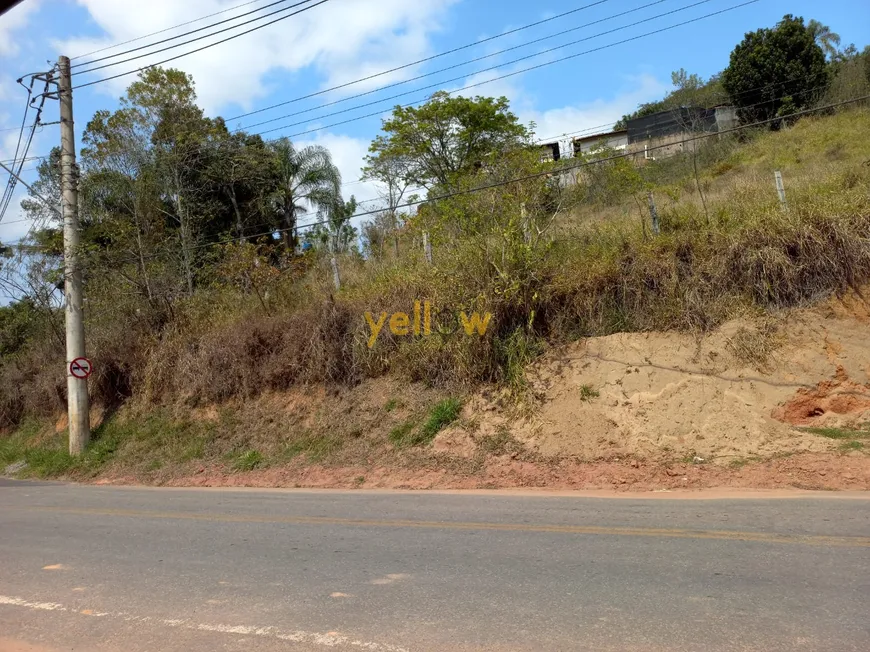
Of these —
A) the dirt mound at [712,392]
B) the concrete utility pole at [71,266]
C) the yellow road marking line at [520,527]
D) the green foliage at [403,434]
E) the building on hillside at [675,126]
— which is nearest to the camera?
the yellow road marking line at [520,527]

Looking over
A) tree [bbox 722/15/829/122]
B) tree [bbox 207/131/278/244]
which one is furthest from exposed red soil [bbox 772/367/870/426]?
tree [bbox 722/15/829/122]

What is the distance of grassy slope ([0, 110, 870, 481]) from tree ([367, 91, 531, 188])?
518 inches

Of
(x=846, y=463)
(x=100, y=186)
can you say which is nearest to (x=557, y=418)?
(x=846, y=463)

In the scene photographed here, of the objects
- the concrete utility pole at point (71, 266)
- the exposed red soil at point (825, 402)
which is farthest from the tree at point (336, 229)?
the exposed red soil at point (825, 402)

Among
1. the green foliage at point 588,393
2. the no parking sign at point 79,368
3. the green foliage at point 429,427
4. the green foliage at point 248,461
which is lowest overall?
the green foliage at point 248,461

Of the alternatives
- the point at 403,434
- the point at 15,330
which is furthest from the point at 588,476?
the point at 15,330

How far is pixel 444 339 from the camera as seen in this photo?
575 inches

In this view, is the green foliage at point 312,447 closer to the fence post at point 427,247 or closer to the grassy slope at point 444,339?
the grassy slope at point 444,339

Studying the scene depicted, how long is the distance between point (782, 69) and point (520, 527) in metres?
35.5

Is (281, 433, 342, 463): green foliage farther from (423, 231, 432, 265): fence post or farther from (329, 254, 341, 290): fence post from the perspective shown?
(423, 231, 432, 265): fence post

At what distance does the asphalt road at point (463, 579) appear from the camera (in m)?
4.50

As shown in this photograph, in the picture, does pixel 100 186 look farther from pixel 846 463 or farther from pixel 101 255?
pixel 846 463

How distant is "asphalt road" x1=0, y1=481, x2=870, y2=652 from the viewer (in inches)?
177

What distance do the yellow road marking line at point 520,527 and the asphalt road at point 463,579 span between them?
0.11 ft
